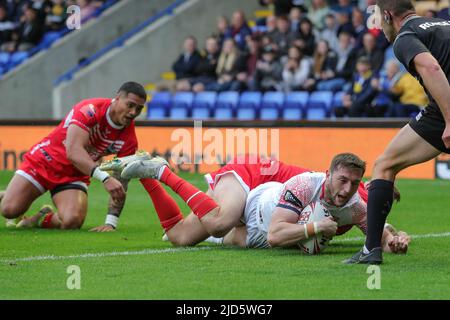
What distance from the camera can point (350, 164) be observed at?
8.23 meters

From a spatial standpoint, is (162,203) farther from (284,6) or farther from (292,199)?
(284,6)

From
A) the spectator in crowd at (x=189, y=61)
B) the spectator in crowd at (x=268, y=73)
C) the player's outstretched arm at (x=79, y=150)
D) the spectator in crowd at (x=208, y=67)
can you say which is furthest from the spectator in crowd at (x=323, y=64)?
the player's outstretched arm at (x=79, y=150)

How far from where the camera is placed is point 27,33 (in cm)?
2725

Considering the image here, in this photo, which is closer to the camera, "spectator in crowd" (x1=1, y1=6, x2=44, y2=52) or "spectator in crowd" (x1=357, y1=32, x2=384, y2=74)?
"spectator in crowd" (x1=357, y1=32, x2=384, y2=74)

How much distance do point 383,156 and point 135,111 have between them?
146 inches

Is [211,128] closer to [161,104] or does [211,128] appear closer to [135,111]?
[161,104]

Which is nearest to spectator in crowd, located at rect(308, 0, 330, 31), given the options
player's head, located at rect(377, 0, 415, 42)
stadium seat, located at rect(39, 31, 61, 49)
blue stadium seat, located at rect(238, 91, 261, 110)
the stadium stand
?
blue stadium seat, located at rect(238, 91, 261, 110)

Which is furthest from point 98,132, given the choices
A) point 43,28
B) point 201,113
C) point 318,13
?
point 43,28

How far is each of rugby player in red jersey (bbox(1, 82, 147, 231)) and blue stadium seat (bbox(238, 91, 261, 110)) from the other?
9.54 metres

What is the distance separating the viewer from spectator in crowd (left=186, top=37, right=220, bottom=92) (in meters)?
22.6

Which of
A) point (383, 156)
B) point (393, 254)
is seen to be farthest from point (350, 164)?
point (393, 254)

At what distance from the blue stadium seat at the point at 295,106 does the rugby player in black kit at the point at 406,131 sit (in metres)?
12.5

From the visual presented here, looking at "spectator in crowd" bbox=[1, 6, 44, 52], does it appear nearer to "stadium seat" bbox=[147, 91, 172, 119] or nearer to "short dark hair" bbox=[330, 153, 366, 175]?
"stadium seat" bbox=[147, 91, 172, 119]

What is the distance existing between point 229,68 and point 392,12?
47.3ft
